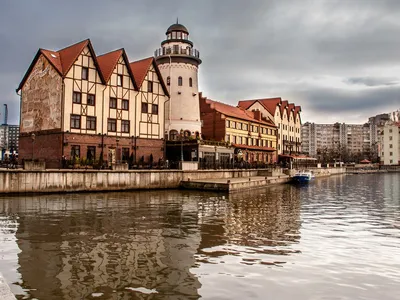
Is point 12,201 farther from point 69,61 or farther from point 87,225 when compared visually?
point 69,61

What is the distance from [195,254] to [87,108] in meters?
32.1

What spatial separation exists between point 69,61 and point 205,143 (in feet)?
69.2

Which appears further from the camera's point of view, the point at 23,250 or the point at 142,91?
the point at 142,91

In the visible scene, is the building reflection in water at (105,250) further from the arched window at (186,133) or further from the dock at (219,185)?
the arched window at (186,133)

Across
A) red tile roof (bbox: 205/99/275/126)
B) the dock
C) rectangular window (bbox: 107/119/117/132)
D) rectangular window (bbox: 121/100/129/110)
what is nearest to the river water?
the dock

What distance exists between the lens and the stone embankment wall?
2934cm

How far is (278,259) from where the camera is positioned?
12.3 metres

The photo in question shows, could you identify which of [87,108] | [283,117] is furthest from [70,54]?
[283,117]

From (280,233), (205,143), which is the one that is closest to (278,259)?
(280,233)

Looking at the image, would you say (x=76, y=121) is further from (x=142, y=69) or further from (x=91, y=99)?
(x=142, y=69)

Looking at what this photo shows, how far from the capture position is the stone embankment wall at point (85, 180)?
96.3ft

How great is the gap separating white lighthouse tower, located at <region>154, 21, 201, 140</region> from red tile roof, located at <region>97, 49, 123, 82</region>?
10.9 m

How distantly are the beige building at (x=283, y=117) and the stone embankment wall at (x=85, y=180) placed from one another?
45.2 meters

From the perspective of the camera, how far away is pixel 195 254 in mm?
12844
